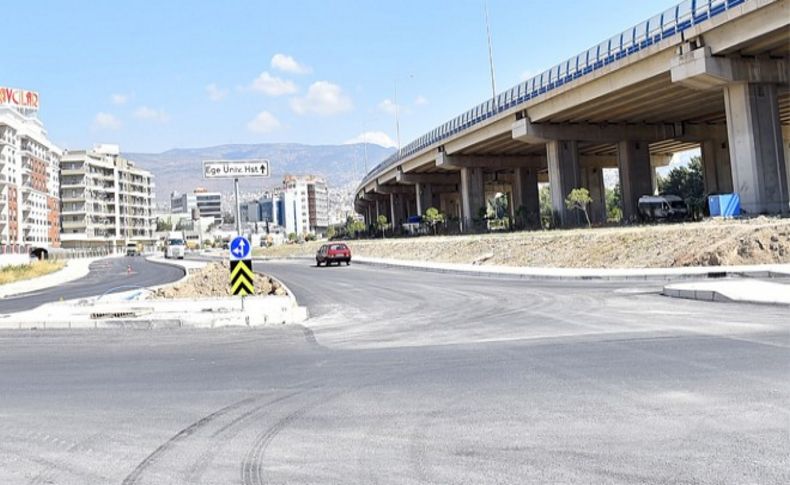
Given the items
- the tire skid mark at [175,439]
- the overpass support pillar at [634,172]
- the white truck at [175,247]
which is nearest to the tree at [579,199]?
the overpass support pillar at [634,172]

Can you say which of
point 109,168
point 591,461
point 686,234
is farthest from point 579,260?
point 109,168

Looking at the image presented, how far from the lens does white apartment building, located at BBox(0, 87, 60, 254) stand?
98812mm

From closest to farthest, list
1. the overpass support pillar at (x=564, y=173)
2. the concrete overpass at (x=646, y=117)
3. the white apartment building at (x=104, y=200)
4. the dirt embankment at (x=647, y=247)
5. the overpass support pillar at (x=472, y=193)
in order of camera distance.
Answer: the dirt embankment at (x=647, y=247) < the concrete overpass at (x=646, y=117) < the overpass support pillar at (x=564, y=173) < the overpass support pillar at (x=472, y=193) < the white apartment building at (x=104, y=200)

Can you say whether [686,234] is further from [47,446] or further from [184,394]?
[47,446]

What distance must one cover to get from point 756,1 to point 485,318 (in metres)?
27.0

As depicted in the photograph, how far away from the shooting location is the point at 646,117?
187ft

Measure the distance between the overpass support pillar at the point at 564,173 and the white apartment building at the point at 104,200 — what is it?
371 ft

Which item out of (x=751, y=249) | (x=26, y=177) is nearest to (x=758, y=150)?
(x=751, y=249)

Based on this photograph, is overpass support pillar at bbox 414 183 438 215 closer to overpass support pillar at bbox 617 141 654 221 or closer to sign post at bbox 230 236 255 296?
overpass support pillar at bbox 617 141 654 221

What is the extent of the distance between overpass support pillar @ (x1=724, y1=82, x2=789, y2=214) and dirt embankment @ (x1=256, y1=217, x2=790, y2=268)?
343cm

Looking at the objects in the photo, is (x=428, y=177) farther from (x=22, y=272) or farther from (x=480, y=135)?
(x=22, y=272)

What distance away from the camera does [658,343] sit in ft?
32.3

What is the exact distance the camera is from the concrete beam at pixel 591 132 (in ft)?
180

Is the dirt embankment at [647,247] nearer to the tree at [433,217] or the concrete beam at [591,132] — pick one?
the concrete beam at [591,132]
